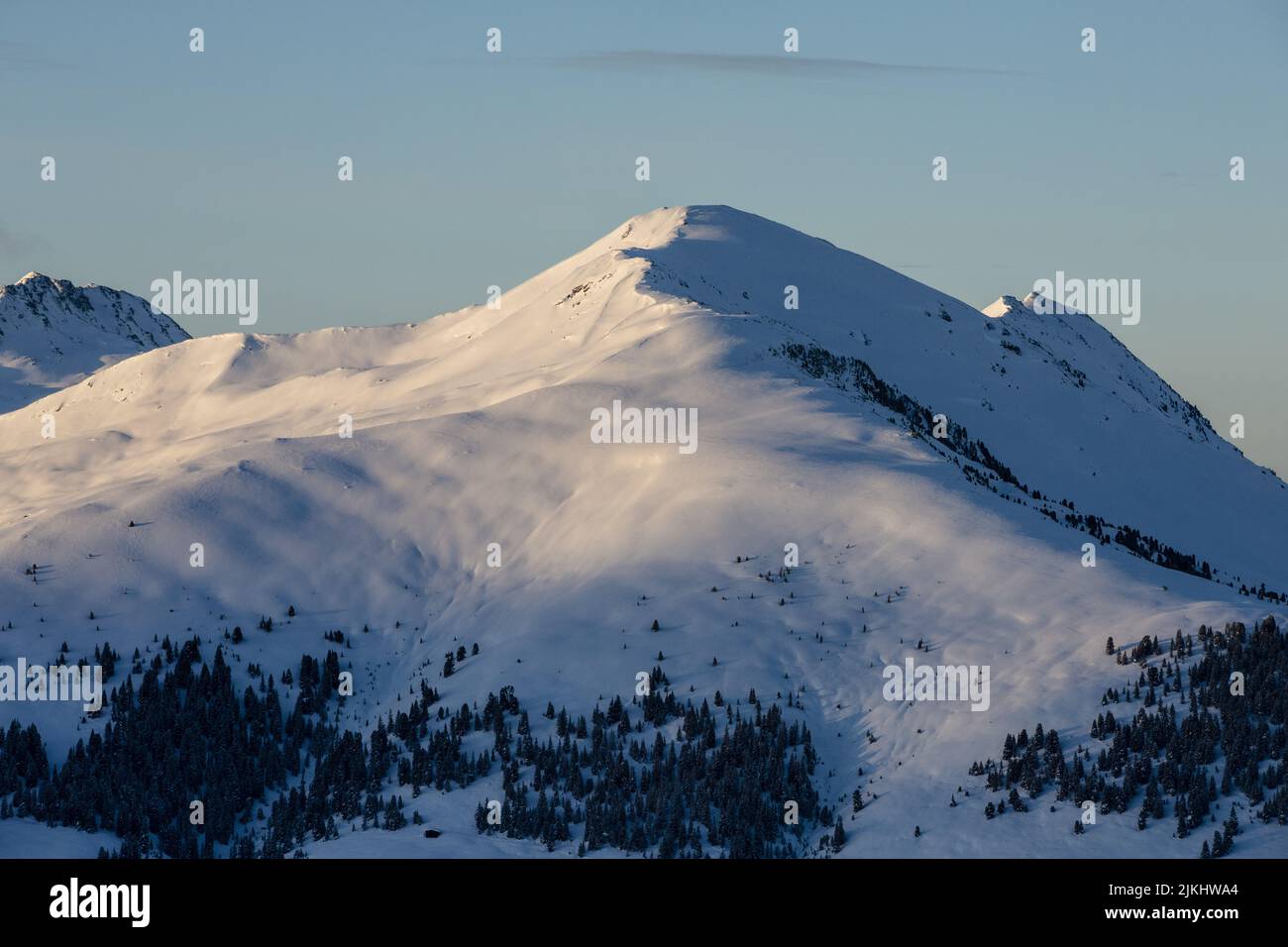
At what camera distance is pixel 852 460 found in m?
154

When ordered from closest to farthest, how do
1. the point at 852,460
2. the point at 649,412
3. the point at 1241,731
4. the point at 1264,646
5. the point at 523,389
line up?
the point at 1241,731 → the point at 1264,646 → the point at 852,460 → the point at 649,412 → the point at 523,389

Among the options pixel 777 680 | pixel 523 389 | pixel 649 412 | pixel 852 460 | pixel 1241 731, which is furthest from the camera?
pixel 523 389

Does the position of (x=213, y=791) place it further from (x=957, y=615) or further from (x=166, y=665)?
(x=957, y=615)

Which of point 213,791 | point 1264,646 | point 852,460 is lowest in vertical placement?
point 213,791

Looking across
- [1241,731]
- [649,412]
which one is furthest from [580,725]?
[649,412]

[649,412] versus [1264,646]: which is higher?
[649,412]

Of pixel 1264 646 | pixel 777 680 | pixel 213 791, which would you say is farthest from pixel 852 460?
pixel 213 791

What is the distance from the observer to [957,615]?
4946 inches

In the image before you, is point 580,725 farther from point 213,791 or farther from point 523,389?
point 523,389

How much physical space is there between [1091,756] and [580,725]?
30.4m

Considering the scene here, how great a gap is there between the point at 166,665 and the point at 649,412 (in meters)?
55.0
